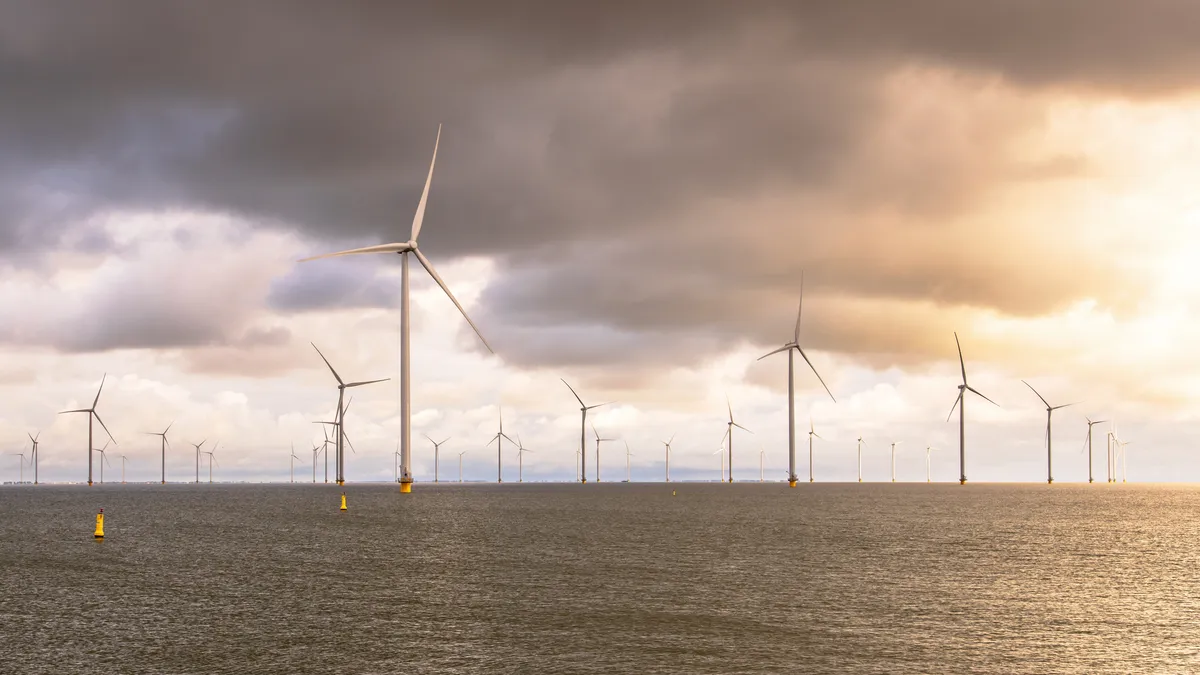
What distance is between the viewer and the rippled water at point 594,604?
30844 mm

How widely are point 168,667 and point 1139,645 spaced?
94.7ft

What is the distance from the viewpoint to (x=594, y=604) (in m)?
41.7

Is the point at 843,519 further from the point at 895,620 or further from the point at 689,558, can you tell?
the point at 895,620

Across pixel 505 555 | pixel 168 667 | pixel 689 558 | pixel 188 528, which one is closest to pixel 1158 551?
pixel 689 558

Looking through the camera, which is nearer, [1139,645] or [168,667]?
[168,667]

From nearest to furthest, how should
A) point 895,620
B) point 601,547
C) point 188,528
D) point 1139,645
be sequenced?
1. point 1139,645
2. point 895,620
3. point 601,547
4. point 188,528

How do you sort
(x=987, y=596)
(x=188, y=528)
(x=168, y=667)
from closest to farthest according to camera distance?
1. (x=168, y=667)
2. (x=987, y=596)
3. (x=188, y=528)

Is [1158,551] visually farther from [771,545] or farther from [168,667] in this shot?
[168,667]

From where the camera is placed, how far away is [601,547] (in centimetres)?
7131

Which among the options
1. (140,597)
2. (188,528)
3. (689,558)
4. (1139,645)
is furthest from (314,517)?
(1139,645)

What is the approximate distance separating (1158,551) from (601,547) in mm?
39038

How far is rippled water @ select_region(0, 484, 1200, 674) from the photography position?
30.8 m

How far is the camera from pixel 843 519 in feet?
375

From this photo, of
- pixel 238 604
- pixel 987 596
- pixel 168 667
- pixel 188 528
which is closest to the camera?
pixel 168 667
